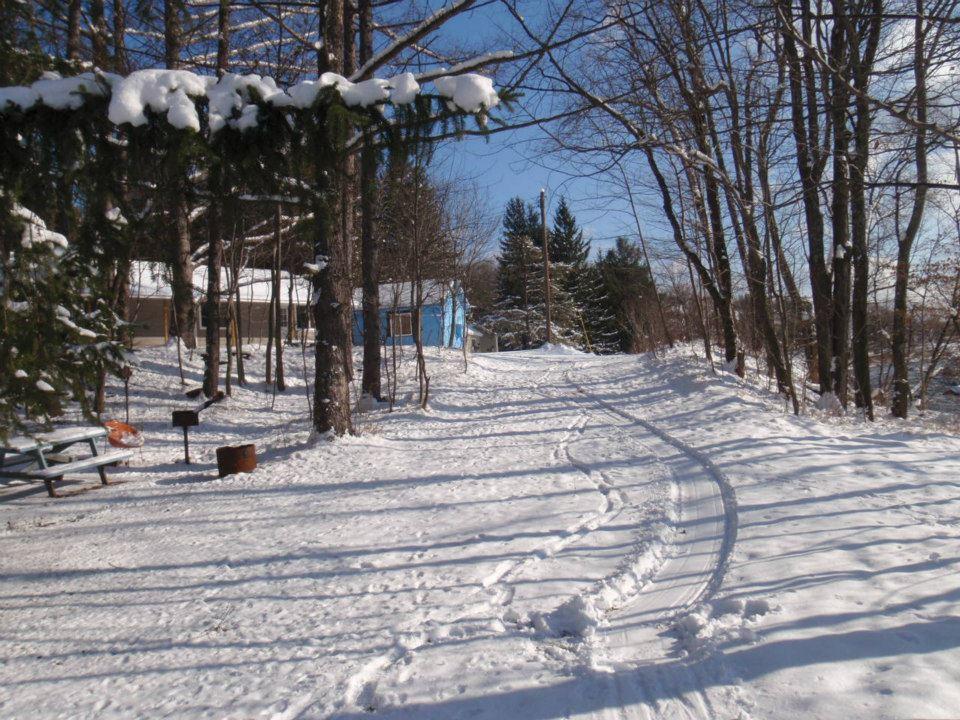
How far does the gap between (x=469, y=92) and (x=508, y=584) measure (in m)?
3.86

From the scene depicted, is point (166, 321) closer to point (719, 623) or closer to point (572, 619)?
point (572, 619)

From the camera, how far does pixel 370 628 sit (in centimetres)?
370

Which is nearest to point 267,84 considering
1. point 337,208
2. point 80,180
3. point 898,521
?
point 337,208

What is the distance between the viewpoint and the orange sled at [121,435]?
358 inches

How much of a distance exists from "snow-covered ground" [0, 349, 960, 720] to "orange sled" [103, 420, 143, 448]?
0.81m

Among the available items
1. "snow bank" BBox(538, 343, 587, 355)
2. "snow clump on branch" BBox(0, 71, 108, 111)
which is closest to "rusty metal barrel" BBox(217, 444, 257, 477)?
"snow clump on branch" BBox(0, 71, 108, 111)

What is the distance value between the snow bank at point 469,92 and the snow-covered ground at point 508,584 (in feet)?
11.8

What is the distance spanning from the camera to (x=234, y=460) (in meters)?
7.64

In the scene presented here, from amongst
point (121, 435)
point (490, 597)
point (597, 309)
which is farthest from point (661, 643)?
point (597, 309)

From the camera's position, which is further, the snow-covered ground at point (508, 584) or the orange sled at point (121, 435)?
the orange sled at point (121, 435)

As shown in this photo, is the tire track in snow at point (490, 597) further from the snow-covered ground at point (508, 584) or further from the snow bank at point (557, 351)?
the snow bank at point (557, 351)

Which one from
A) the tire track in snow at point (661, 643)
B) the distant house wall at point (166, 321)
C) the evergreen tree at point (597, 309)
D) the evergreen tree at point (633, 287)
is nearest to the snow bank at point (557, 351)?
the evergreen tree at point (633, 287)

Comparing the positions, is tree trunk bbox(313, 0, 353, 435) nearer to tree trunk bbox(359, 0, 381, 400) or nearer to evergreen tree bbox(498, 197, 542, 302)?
tree trunk bbox(359, 0, 381, 400)

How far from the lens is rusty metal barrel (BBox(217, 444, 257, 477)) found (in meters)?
7.64
